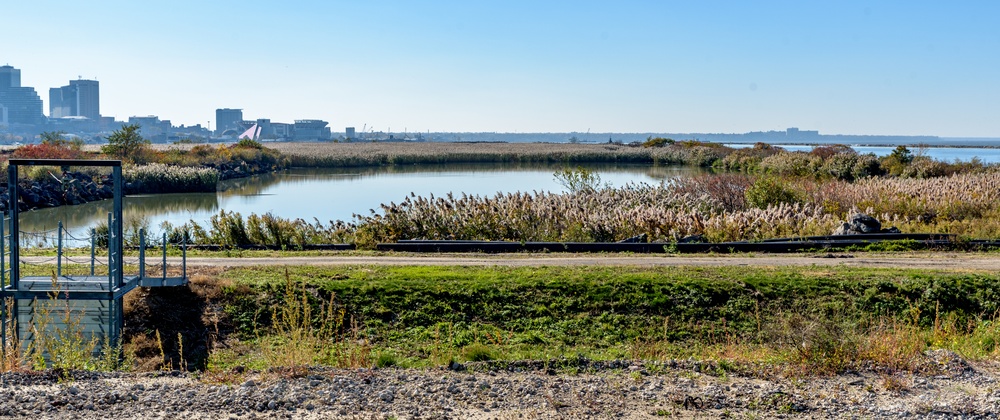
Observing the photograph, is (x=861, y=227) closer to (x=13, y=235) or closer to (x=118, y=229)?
(x=118, y=229)

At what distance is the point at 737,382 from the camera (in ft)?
28.3

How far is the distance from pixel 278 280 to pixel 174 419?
7.33 m

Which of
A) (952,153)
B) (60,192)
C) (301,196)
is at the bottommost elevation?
(301,196)

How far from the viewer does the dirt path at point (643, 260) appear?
666 inches

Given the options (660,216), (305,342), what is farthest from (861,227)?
(305,342)

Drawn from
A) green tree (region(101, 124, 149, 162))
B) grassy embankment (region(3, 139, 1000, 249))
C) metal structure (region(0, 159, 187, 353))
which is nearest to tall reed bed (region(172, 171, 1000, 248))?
grassy embankment (region(3, 139, 1000, 249))

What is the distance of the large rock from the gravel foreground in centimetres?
1236

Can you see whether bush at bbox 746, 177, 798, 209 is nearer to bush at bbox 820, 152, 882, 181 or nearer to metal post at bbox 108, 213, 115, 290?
bush at bbox 820, 152, 882, 181

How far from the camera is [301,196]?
143 ft

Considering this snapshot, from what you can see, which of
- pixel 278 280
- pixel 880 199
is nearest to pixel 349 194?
pixel 880 199

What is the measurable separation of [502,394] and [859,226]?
1562cm

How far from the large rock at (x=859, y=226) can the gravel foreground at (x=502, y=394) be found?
12364 millimetres

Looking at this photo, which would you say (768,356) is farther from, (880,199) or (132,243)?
(880,199)

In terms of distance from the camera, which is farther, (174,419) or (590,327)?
(590,327)
